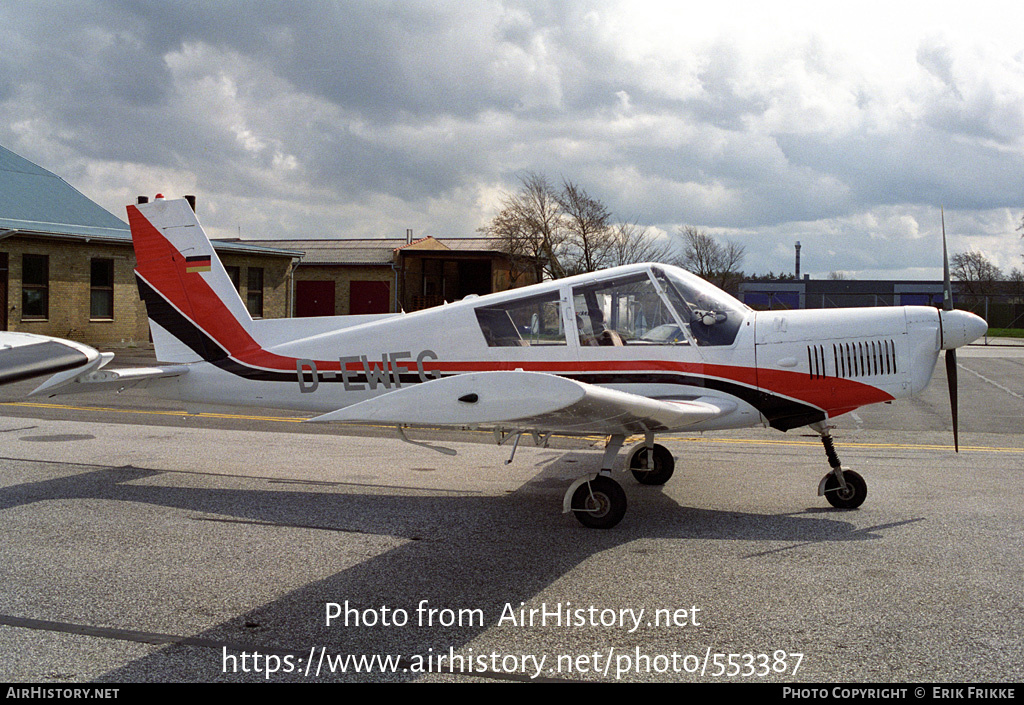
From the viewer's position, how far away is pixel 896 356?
22.1 ft

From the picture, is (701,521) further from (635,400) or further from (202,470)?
(202,470)

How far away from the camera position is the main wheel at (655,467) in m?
8.07

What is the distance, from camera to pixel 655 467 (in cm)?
813

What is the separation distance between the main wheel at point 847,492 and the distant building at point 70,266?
26.4 m

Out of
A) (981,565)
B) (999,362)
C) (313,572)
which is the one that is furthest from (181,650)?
(999,362)

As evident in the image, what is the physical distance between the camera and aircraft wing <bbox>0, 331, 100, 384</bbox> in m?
2.70

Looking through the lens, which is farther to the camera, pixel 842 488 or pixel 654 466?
pixel 654 466

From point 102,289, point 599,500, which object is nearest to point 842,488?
point 599,500

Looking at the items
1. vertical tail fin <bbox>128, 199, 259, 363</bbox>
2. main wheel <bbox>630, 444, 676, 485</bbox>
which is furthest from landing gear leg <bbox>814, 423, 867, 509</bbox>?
vertical tail fin <bbox>128, 199, 259, 363</bbox>

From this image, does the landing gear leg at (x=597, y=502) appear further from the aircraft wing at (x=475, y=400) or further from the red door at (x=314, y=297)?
the red door at (x=314, y=297)

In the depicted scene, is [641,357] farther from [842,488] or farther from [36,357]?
[36,357]

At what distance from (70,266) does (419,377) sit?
26.0 m

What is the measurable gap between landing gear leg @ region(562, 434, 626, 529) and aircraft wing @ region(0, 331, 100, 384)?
4142 millimetres

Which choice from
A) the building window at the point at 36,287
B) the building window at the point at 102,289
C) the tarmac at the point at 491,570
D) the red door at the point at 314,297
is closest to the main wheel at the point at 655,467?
the tarmac at the point at 491,570
